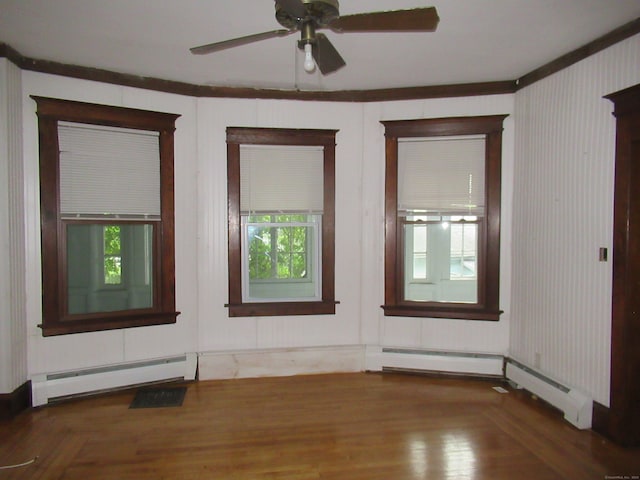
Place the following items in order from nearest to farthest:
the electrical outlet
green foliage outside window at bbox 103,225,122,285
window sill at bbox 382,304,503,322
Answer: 1. the electrical outlet
2. green foliage outside window at bbox 103,225,122,285
3. window sill at bbox 382,304,503,322

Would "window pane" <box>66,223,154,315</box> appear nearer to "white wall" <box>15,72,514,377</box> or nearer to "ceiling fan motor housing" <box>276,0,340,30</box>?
"white wall" <box>15,72,514,377</box>

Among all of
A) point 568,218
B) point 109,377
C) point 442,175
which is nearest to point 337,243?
point 442,175

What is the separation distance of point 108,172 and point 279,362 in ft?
8.04

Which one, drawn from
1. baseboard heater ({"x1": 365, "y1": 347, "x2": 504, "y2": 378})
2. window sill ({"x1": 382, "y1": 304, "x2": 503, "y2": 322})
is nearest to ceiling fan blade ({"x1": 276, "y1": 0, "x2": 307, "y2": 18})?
window sill ({"x1": 382, "y1": 304, "x2": 503, "y2": 322})

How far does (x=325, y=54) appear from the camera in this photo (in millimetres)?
2500

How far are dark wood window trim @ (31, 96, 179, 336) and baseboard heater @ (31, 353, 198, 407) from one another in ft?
1.25

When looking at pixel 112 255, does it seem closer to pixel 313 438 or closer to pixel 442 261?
pixel 313 438

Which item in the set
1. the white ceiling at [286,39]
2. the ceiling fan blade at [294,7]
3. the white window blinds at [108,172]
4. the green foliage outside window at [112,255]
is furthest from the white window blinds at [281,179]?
the ceiling fan blade at [294,7]

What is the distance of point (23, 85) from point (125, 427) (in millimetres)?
2941

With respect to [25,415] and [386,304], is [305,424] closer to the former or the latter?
[386,304]

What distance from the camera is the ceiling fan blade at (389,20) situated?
6.53 ft

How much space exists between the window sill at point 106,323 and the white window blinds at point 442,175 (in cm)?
262

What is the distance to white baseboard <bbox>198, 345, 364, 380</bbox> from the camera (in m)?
4.04

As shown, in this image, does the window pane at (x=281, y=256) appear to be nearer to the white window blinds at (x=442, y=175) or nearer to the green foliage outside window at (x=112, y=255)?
the white window blinds at (x=442, y=175)
